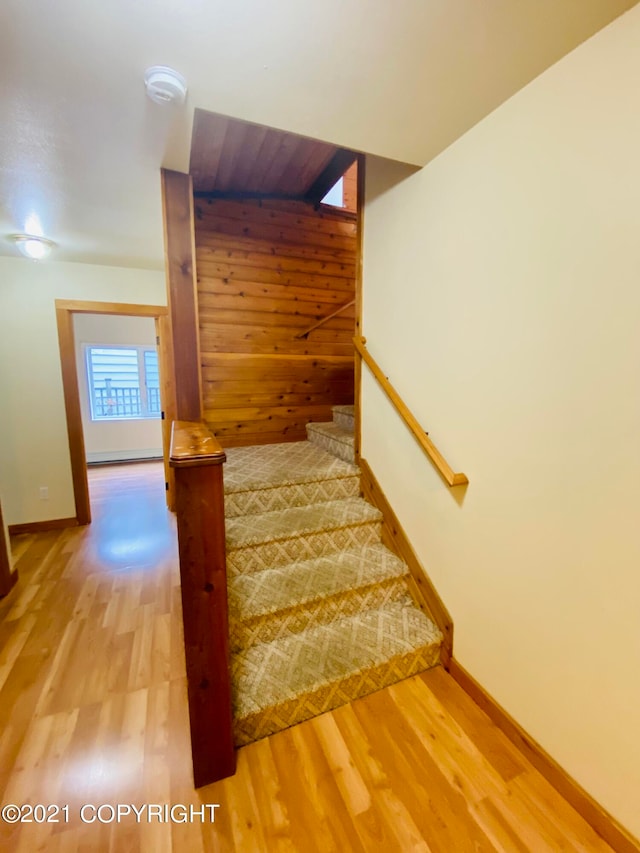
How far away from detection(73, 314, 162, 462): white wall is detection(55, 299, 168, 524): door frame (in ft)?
8.65

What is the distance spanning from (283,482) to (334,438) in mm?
684

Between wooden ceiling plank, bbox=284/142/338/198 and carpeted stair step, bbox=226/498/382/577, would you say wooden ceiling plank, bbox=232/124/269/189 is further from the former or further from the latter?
carpeted stair step, bbox=226/498/382/577

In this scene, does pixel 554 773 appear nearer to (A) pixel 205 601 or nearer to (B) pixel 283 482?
(A) pixel 205 601

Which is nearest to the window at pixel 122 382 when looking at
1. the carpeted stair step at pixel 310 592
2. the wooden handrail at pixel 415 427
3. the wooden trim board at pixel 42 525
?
the wooden trim board at pixel 42 525

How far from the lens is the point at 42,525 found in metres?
3.33

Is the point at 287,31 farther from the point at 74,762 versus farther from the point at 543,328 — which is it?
the point at 74,762

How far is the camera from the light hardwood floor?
110 cm

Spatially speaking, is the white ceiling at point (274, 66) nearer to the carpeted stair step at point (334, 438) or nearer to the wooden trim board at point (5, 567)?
the carpeted stair step at point (334, 438)

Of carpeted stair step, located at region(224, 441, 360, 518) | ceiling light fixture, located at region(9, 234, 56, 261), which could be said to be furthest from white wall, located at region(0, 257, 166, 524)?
carpeted stair step, located at region(224, 441, 360, 518)

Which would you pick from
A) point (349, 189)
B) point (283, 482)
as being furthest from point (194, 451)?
point (349, 189)

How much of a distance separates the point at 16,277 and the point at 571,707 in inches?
180

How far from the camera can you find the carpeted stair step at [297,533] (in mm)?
1882

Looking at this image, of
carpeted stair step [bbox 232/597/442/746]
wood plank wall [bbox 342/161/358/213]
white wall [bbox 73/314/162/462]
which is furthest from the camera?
white wall [bbox 73/314/162/462]

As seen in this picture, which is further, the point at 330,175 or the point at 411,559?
the point at 330,175
